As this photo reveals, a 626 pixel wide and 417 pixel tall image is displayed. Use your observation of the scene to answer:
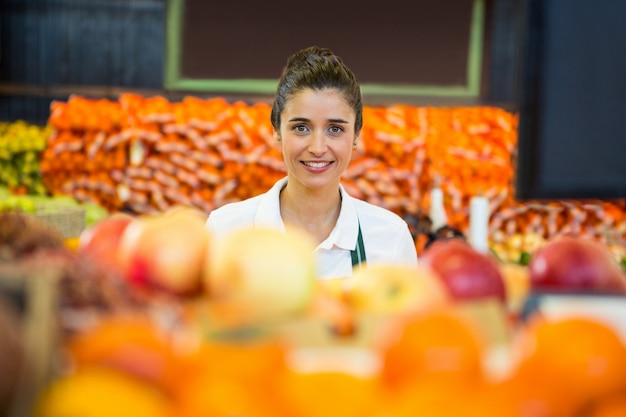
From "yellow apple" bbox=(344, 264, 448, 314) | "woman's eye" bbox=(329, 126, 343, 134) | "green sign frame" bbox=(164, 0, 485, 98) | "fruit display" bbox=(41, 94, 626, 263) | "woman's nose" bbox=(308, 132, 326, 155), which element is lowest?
"fruit display" bbox=(41, 94, 626, 263)

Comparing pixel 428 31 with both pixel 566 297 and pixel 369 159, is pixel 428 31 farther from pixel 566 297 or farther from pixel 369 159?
pixel 566 297

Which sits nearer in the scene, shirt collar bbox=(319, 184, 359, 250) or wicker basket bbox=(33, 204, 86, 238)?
shirt collar bbox=(319, 184, 359, 250)

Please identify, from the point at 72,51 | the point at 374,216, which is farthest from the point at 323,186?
the point at 72,51

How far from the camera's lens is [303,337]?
85 cm

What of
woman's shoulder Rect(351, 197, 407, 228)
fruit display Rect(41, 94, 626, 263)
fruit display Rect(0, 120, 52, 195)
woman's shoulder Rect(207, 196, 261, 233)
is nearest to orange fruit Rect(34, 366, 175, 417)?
woman's shoulder Rect(207, 196, 261, 233)

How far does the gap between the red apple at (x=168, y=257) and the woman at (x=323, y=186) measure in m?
1.32

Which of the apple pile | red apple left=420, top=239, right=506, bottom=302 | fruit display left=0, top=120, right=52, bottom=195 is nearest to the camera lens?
the apple pile

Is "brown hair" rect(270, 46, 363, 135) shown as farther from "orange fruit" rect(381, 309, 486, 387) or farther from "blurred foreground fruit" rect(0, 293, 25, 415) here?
"blurred foreground fruit" rect(0, 293, 25, 415)

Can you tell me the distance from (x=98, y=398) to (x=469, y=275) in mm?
576

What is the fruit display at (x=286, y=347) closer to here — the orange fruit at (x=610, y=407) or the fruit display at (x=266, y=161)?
the orange fruit at (x=610, y=407)

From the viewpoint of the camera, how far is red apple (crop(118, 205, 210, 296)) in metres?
0.97

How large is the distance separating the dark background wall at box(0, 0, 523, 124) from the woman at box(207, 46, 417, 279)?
493 cm

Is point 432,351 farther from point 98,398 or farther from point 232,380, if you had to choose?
point 98,398

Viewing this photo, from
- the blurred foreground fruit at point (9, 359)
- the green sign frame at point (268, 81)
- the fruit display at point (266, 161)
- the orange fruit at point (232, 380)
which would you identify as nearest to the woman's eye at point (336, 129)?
the orange fruit at point (232, 380)
